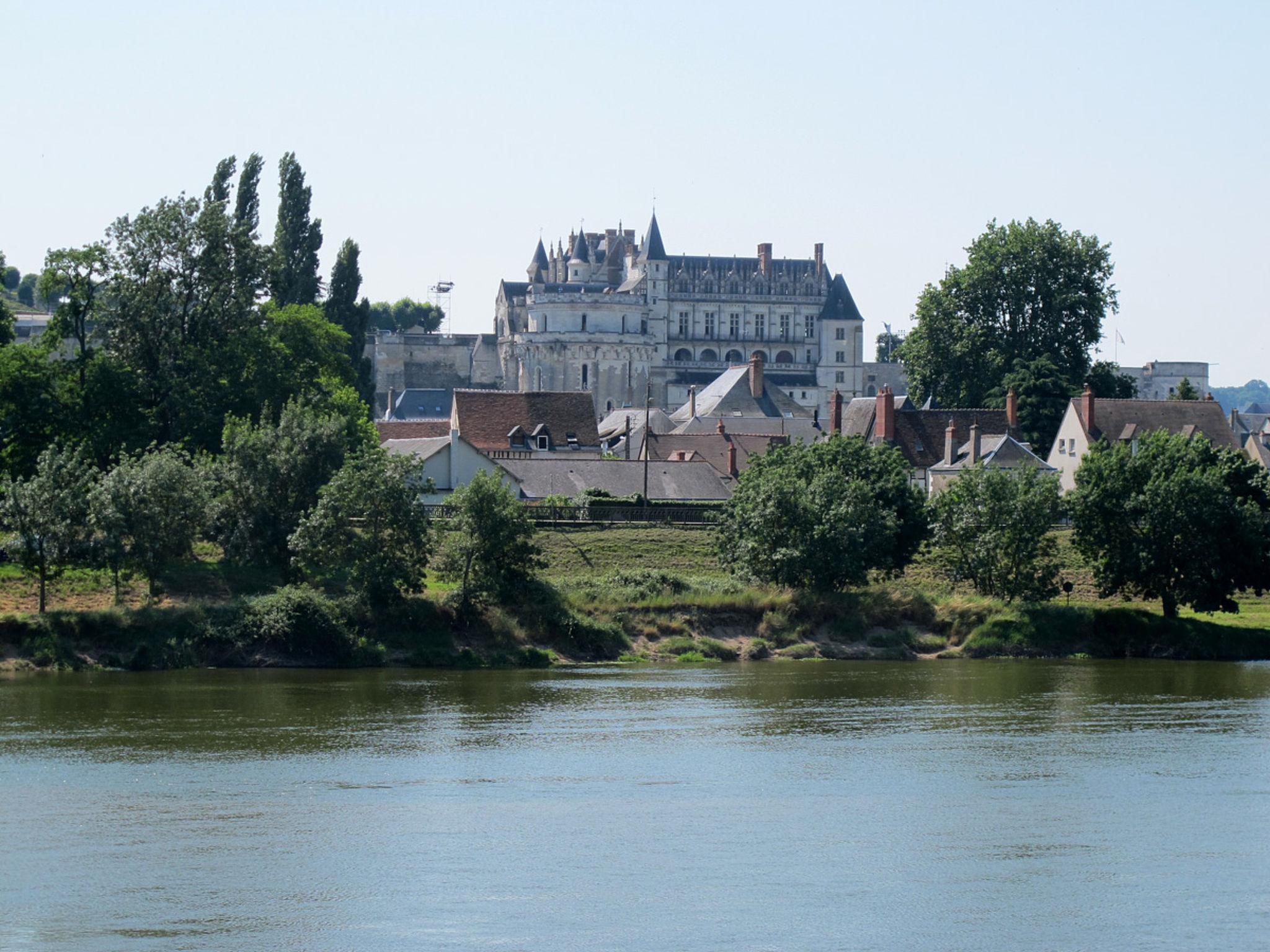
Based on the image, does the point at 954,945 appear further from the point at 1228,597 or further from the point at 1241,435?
the point at 1241,435

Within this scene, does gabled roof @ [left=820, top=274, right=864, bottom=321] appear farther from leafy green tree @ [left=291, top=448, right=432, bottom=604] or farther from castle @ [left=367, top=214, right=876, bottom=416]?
leafy green tree @ [left=291, top=448, right=432, bottom=604]

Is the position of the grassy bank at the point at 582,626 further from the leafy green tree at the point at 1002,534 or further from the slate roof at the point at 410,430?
the slate roof at the point at 410,430

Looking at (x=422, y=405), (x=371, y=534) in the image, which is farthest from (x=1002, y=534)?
(x=422, y=405)

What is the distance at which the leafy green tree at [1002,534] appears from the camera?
4381cm

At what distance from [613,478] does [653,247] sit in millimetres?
85764

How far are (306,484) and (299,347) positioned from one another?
1318 cm

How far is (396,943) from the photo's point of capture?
691 inches

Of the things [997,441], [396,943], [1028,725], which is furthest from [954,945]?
[997,441]

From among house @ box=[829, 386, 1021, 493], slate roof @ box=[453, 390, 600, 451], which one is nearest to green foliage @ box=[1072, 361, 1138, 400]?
house @ box=[829, 386, 1021, 493]

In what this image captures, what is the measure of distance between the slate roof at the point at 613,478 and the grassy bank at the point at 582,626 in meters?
12.6

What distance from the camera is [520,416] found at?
72938 millimetres

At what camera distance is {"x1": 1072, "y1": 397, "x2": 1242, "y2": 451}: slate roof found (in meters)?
67.6

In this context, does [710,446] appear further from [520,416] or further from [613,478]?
[613,478]

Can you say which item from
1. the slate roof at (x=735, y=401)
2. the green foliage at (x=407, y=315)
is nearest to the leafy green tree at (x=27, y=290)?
the green foliage at (x=407, y=315)
